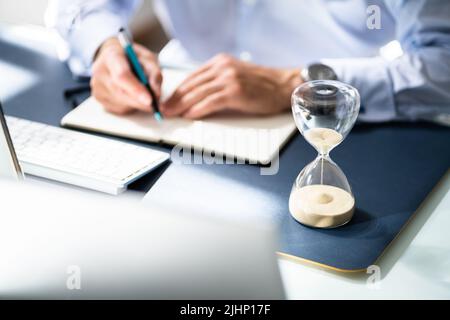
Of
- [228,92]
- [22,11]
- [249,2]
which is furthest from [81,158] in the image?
[22,11]

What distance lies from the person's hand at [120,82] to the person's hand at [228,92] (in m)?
0.05

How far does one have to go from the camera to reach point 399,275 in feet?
2.72

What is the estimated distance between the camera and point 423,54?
4.08ft

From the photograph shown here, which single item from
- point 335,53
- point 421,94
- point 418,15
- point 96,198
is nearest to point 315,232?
point 96,198

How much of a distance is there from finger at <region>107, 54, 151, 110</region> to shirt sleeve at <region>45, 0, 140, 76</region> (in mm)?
133

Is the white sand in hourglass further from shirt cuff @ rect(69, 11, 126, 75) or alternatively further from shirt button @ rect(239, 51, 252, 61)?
shirt button @ rect(239, 51, 252, 61)

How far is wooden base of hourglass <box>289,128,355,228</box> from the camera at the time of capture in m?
0.89

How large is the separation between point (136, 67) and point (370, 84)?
1.49 ft

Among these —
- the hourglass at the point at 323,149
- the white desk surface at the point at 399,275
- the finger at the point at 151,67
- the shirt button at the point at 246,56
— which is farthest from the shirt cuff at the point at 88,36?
the white desk surface at the point at 399,275

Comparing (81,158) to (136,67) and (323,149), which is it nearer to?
(136,67)

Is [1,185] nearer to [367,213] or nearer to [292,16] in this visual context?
[367,213]

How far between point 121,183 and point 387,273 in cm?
41

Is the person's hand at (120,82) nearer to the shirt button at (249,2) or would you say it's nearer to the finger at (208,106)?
the finger at (208,106)

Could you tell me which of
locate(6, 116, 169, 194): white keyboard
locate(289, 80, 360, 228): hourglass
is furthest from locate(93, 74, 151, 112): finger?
locate(289, 80, 360, 228): hourglass
